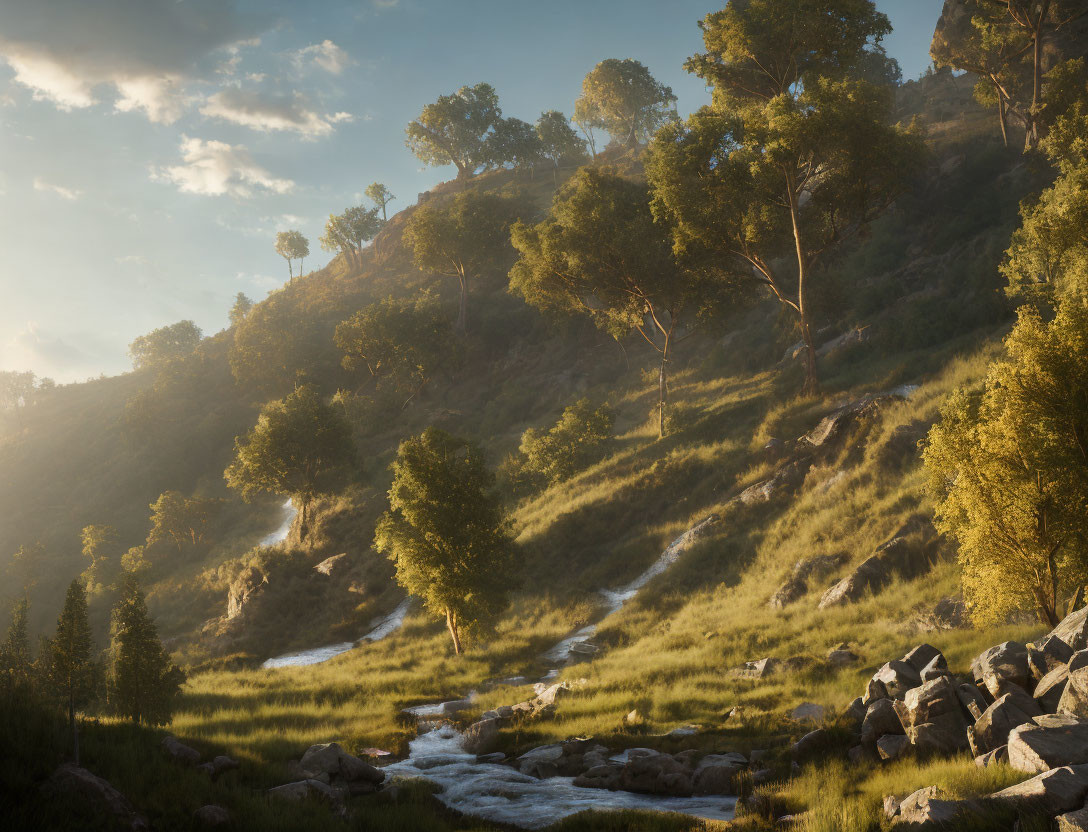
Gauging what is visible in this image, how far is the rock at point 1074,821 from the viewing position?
6.12 metres

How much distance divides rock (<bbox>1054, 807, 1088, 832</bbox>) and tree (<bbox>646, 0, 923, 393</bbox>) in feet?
109

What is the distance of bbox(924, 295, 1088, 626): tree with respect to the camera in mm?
13086

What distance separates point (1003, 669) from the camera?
10.8 metres

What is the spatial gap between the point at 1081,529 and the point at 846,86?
1180 inches

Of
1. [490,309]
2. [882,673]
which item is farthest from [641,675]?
[490,309]

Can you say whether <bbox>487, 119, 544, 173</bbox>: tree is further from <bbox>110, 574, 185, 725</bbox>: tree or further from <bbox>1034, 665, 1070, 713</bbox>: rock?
<bbox>1034, 665, 1070, 713</bbox>: rock

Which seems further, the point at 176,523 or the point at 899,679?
the point at 176,523

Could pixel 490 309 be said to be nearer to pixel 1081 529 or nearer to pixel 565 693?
pixel 565 693

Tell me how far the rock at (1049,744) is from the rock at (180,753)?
14201 mm

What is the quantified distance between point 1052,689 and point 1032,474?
5411 millimetres

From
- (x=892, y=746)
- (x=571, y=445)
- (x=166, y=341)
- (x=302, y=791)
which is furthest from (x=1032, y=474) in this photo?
(x=166, y=341)

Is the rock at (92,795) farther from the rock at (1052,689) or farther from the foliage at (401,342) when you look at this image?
the foliage at (401,342)

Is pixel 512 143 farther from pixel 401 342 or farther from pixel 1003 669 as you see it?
pixel 1003 669

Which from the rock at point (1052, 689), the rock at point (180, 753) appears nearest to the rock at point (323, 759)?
the rock at point (180, 753)
